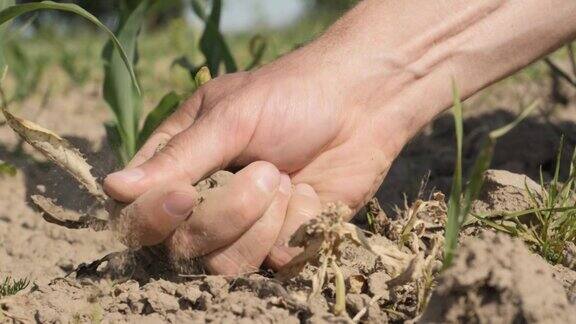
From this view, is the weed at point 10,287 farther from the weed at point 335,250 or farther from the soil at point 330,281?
the weed at point 335,250

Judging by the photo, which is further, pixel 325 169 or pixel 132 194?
pixel 325 169

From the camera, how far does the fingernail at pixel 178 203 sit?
171 cm

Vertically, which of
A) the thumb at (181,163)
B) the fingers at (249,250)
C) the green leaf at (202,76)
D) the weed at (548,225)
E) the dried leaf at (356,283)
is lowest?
the weed at (548,225)

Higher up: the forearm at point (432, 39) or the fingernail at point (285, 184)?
the forearm at point (432, 39)

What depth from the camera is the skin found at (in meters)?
1.77

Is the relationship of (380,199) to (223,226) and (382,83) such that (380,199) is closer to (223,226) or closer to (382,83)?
(382,83)

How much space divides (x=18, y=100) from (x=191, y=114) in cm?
198

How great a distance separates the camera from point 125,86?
2686 mm

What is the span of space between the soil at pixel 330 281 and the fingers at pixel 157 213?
97 millimetres

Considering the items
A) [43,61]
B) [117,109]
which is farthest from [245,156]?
[43,61]

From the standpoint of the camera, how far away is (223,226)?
5.80 feet

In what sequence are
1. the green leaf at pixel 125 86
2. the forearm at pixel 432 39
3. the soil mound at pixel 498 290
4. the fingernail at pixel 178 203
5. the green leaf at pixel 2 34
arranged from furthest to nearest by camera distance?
the green leaf at pixel 125 86
the green leaf at pixel 2 34
the forearm at pixel 432 39
the fingernail at pixel 178 203
the soil mound at pixel 498 290

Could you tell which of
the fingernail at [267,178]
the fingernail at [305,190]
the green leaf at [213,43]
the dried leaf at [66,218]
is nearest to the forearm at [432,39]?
the fingernail at [305,190]

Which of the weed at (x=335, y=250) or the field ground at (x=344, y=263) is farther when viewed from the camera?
the weed at (x=335, y=250)
